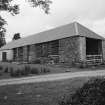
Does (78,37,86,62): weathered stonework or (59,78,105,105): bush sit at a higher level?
(78,37,86,62): weathered stonework

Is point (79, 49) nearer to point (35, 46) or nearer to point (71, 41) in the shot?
point (71, 41)

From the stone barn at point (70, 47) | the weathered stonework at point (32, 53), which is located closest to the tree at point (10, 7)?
the stone barn at point (70, 47)

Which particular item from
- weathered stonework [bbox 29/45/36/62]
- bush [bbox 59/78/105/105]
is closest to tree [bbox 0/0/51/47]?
bush [bbox 59/78/105/105]

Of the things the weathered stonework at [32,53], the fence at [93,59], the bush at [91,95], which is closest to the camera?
the bush at [91,95]

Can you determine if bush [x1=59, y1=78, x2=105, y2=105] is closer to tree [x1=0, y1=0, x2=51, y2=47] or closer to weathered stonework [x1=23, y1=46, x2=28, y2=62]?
tree [x1=0, y1=0, x2=51, y2=47]

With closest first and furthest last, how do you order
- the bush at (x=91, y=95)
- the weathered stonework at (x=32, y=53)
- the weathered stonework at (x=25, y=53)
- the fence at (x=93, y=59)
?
the bush at (x=91, y=95), the fence at (x=93, y=59), the weathered stonework at (x=32, y=53), the weathered stonework at (x=25, y=53)

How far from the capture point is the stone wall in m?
21.1

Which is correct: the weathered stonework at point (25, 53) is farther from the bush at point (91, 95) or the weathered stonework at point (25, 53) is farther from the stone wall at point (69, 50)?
the bush at point (91, 95)

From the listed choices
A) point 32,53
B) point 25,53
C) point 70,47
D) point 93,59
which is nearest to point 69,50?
point 70,47

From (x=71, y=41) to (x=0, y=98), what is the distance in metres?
16.4

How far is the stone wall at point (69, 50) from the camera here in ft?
69.1

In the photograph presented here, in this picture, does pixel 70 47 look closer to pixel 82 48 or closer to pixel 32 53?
pixel 82 48

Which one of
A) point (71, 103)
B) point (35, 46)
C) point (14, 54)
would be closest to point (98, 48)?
point (35, 46)

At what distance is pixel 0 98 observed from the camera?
239 inches
